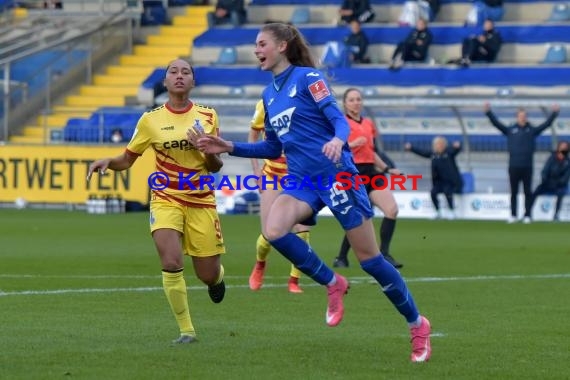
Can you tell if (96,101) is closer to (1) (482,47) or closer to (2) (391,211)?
(1) (482,47)

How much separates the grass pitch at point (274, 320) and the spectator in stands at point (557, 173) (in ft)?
26.9

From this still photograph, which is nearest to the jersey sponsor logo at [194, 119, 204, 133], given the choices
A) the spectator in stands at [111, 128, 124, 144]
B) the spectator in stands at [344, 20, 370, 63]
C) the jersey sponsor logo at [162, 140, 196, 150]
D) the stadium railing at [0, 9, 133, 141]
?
the jersey sponsor logo at [162, 140, 196, 150]

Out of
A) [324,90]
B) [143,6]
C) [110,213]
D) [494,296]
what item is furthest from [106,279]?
[143,6]

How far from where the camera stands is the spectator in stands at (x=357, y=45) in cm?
3434

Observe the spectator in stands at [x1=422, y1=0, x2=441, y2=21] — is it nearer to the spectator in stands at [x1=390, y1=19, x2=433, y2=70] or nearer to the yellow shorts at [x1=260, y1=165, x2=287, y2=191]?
the spectator in stands at [x1=390, y1=19, x2=433, y2=70]

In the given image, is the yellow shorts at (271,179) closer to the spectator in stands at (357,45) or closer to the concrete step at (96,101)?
the spectator in stands at (357,45)

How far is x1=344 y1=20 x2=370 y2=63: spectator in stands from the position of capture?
3434cm

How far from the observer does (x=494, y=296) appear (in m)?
13.0

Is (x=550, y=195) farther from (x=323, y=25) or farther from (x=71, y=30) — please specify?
(x=71, y=30)

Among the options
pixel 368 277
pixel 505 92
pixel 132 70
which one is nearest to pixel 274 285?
pixel 368 277

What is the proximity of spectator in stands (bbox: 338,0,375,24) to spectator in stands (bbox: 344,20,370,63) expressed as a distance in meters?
0.94

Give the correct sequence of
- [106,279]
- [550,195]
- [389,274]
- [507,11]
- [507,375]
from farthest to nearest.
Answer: [507,11]
[550,195]
[106,279]
[389,274]
[507,375]

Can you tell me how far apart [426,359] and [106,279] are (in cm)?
663

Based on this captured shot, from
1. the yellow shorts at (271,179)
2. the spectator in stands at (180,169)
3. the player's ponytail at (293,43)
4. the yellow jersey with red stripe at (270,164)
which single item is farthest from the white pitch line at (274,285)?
the player's ponytail at (293,43)
